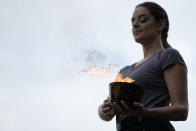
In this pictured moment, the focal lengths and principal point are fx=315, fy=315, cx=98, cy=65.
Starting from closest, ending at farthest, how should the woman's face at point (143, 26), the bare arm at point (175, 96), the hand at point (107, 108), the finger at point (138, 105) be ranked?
the finger at point (138, 105) → the bare arm at point (175, 96) → the hand at point (107, 108) → the woman's face at point (143, 26)

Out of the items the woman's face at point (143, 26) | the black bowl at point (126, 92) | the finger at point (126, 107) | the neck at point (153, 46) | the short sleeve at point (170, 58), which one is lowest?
the finger at point (126, 107)

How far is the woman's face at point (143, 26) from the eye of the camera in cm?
331

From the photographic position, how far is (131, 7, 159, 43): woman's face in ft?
10.9

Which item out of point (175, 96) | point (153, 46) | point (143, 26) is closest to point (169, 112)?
point (175, 96)

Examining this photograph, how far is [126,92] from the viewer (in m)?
2.57

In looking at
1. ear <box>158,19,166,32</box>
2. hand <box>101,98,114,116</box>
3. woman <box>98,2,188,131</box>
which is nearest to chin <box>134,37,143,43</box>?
woman <box>98,2,188,131</box>

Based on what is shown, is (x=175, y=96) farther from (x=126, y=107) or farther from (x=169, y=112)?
(x=126, y=107)

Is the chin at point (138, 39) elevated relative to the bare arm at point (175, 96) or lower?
elevated

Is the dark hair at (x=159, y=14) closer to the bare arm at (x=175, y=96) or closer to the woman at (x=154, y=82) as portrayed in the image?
the woman at (x=154, y=82)

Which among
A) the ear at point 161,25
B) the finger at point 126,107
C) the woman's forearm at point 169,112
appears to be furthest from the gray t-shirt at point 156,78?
the ear at point 161,25

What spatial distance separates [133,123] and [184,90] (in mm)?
533

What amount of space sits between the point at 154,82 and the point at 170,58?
27 cm

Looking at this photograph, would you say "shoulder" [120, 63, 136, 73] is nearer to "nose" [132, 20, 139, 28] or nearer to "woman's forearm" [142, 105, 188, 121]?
"nose" [132, 20, 139, 28]

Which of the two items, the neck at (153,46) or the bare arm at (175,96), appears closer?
the bare arm at (175,96)
